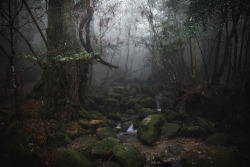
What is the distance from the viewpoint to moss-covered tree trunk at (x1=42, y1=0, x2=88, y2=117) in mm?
7055

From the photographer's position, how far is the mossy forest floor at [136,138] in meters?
4.69

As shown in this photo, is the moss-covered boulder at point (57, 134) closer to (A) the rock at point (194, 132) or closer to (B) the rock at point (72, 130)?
(B) the rock at point (72, 130)

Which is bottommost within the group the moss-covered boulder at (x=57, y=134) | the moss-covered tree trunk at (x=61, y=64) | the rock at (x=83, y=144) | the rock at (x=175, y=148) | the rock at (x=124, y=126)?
the rock at (x=124, y=126)

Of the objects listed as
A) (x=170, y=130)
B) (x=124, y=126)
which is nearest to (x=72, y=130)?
(x=124, y=126)

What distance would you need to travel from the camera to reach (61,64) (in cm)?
726

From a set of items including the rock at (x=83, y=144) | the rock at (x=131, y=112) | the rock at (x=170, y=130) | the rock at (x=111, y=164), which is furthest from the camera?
the rock at (x=131, y=112)

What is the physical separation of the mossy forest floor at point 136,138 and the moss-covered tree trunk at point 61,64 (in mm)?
720

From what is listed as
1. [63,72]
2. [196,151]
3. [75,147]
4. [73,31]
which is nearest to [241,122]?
[196,151]

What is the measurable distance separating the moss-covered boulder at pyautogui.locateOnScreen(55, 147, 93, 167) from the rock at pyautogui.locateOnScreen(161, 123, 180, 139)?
4633 millimetres

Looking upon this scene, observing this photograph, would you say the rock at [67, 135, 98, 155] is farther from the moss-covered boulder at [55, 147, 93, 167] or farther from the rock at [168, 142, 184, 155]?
the rock at [168, 142, 184, 155]

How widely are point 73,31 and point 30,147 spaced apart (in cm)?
712

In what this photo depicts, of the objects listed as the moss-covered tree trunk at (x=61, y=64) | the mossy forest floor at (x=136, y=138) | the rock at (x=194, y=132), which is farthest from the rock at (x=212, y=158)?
the moss-covered tree trunk at (x=61, y=64)

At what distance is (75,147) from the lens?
599 centimetres

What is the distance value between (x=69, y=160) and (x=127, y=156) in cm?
208
